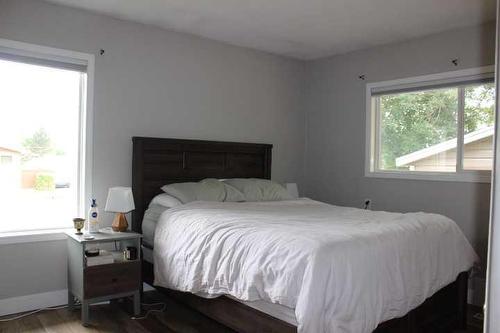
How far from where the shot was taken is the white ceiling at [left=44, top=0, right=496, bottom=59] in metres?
3.30

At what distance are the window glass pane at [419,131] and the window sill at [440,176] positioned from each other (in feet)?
0.24

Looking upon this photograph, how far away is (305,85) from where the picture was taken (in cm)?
520

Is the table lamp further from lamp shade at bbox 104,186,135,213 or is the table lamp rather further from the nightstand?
the nightstand

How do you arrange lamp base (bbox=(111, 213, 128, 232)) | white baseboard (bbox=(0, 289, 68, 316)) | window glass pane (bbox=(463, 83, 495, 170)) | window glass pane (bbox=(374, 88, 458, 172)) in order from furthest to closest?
window glass pane (bbox=(374, 88, 458, 172))
window glass pane (bbox=(463, 83, 495, 170))
lamp base (bbox=(111, 213, 128, 232))
white baseboard (bbox=(0, 289, 68, 316))

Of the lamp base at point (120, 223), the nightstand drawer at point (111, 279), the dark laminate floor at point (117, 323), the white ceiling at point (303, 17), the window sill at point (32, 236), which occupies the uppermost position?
the white ceiling at point (303, 17)

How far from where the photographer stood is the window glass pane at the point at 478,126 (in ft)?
12.1

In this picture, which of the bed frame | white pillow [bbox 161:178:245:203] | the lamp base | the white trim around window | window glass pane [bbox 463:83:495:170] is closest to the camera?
the bed frame

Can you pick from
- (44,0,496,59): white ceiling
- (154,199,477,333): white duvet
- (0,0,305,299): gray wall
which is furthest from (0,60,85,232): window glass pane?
(154,199,477,333): white duvet

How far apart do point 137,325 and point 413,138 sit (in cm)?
309

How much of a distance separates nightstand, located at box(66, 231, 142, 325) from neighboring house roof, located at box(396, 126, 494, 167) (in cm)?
273

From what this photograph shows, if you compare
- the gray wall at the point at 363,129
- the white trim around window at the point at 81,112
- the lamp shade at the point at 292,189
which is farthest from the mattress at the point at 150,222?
the gray wall at the point at 363,129

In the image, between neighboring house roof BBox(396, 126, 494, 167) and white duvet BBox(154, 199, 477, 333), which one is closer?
white duvet BBox(154, 199, 477, 333)

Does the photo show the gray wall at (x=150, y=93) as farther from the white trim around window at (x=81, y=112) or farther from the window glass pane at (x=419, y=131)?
the window glass pane at (x=419, y=131)

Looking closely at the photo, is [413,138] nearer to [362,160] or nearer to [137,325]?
[362,160]
